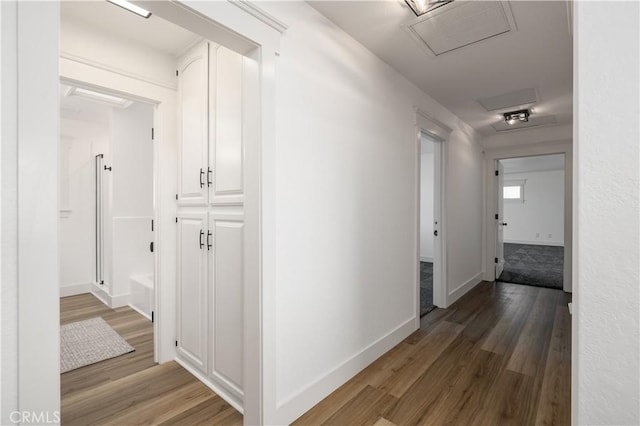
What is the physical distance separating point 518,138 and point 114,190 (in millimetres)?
5760

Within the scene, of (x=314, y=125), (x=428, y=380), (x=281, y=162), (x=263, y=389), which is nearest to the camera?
(x=263, y=389)

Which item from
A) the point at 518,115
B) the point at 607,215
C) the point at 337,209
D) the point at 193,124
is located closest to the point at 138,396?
the point at 337,209

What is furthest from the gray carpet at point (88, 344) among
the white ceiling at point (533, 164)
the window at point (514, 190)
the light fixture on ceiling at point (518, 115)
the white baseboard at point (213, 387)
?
the window at point (514, 190)

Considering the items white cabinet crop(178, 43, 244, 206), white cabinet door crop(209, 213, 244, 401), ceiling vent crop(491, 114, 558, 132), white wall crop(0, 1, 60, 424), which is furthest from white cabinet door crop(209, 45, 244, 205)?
ceiling vent crop(491, 114, 558, 132)

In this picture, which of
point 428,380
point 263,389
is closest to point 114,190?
point 263,389

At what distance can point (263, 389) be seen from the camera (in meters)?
1.54

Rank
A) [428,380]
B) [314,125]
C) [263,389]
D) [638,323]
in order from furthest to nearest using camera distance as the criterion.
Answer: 1. [428,380]
2. [314,125]
3. [263,389]
4. [638,323]

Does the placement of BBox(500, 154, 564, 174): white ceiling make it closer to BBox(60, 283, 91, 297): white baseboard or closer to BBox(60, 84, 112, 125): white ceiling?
BBox(60, 84, 112, 125): white ceiling

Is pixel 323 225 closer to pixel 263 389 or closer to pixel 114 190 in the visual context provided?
pixel 263 389

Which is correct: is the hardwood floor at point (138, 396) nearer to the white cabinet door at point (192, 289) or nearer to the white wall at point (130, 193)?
the white cabinet door at point (192, 289)

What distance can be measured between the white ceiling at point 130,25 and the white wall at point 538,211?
34.1ft

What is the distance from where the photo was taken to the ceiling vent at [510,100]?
3143mm

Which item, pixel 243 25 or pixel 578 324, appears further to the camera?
pixel 243 25

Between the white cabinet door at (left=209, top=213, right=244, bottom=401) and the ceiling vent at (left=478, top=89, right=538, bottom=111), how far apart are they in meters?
3.11
